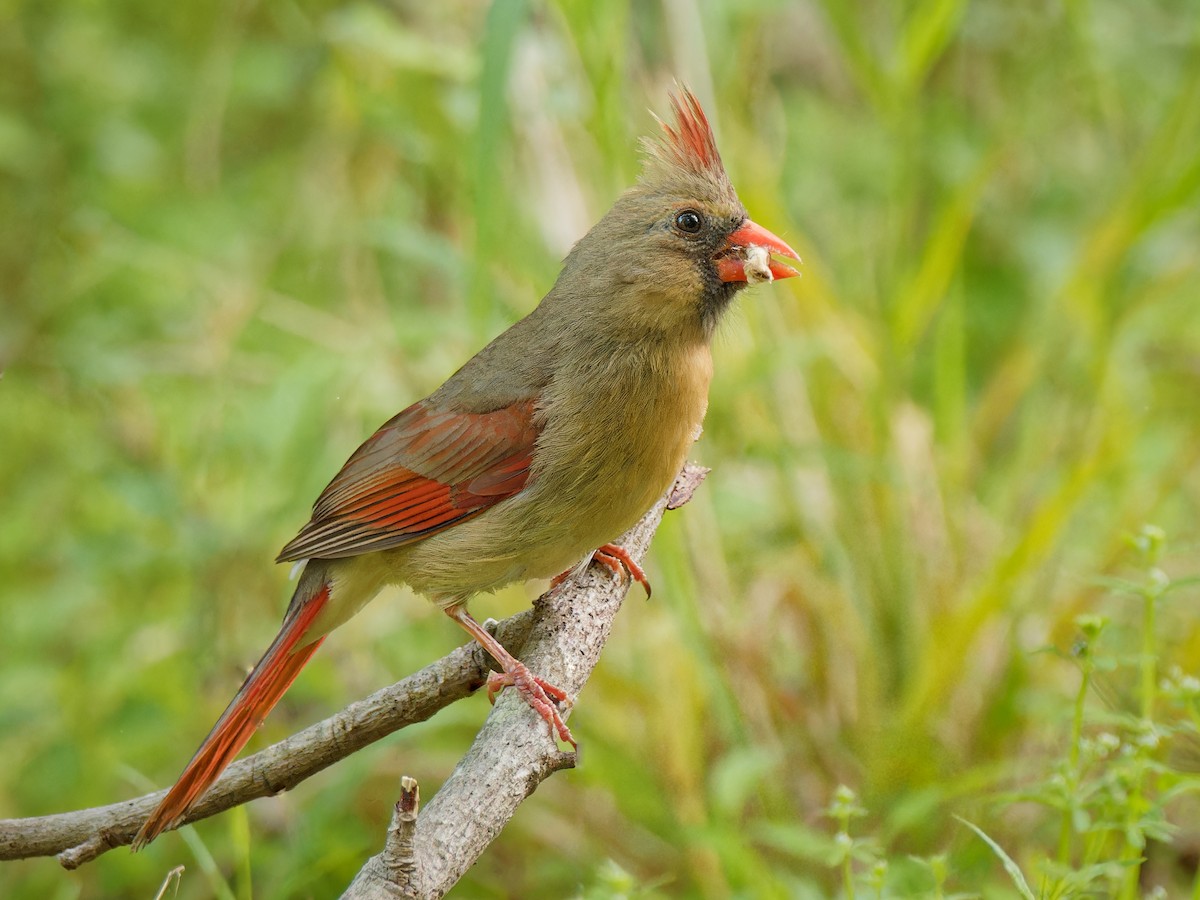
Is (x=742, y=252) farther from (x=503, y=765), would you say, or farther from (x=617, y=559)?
(x=503, y=765)

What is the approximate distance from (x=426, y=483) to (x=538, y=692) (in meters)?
0.80

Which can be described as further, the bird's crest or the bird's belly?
the bird's crest

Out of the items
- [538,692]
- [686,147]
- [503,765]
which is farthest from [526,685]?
[686,147]

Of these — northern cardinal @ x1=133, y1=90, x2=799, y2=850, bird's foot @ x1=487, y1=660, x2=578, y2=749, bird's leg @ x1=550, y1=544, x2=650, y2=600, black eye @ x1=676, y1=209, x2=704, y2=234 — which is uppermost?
black eye @ x1=676, y1=209, x2=704, y2=234

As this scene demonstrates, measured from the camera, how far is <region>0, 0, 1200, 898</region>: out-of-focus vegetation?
354 cm

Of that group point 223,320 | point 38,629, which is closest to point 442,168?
point 223,320

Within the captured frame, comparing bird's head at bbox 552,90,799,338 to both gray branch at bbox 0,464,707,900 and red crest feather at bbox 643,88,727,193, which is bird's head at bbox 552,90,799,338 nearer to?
red crest feather at bbox 643,88,727,193

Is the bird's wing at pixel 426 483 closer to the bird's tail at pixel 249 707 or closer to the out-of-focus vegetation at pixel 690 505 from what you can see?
the bird's tail at pixel 249 707

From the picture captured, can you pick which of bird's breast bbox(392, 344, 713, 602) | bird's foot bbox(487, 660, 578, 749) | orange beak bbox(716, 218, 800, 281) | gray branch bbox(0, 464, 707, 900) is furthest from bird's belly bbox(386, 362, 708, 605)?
bird's foot bbox(487, 660, 578, 749)

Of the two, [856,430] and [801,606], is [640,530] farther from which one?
[856,430]

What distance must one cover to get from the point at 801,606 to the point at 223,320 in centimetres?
192

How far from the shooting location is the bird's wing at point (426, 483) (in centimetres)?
305

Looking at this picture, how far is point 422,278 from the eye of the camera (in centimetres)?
582

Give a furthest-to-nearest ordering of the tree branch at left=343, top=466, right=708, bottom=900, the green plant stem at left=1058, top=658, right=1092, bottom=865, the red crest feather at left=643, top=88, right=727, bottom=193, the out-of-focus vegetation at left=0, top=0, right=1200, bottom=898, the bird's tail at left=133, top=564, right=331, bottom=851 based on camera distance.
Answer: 1. the out-of-focus vegetation at left=0, top=0, right=1200, bottom=898
2. the red crest feather at left=643, top=88, right=727, bottom=193
3. the bird's tail at left=133, top=564, right=331, bottom=851
4. the green plant stem at left=1058, top=658, right=1092, bottom=865
5. the tree branch at left=343, top=466, right=708, bottom=900
